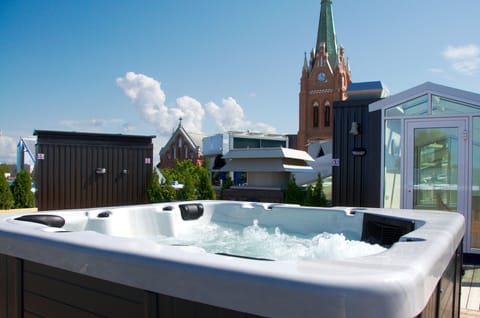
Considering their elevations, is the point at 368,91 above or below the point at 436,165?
above

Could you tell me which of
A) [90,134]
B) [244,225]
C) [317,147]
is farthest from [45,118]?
[317,147]

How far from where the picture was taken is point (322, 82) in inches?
1442

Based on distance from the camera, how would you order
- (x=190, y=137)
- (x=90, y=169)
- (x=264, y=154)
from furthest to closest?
(x=190, y=137), (x=90, y=169), (x=264, y=154)

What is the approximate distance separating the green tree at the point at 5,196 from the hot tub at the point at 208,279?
21.4ft

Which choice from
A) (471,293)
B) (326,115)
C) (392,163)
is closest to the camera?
(471,293)

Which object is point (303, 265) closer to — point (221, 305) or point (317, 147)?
point (221, 305)

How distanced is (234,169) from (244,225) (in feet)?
9.57

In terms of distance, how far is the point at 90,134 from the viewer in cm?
660

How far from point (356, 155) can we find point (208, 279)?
13.8 ft

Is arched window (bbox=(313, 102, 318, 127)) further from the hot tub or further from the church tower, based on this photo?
the hot tub

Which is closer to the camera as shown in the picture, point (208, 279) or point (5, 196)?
point (208, 279)

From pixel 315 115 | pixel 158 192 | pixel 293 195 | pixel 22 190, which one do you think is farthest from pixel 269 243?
pixel 315 115

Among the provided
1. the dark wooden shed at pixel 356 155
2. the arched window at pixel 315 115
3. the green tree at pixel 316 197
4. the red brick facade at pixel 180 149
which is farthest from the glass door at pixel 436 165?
the arched window at pixel 315 115

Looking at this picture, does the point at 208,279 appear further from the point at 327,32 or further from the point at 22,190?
the point at 327,32
